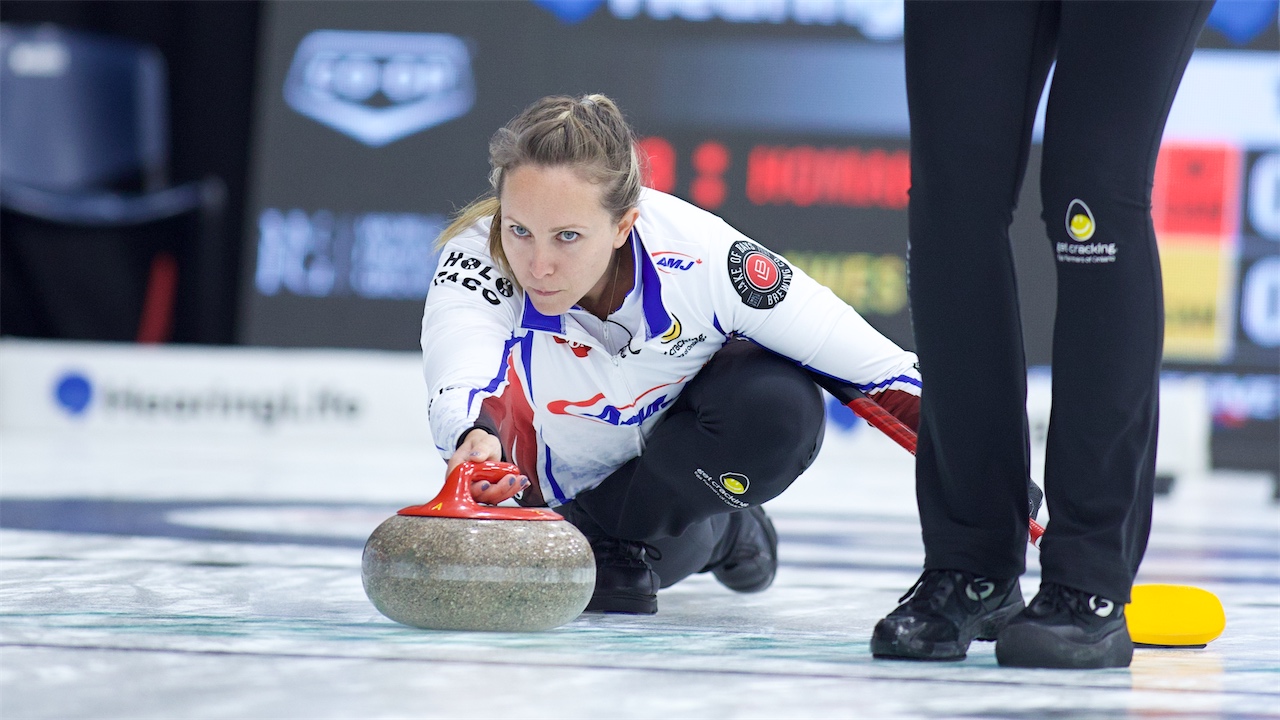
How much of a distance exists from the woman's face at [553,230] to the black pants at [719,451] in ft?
0.92

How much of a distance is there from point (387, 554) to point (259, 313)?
5.04m

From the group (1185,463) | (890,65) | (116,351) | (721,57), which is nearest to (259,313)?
(116,351)

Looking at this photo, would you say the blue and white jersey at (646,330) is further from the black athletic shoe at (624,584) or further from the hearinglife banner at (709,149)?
the hearinglife banner at (709,149)

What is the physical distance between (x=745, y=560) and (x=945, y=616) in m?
0.73

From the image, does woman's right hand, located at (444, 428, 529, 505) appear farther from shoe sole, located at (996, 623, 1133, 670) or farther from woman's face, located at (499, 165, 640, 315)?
shoe sole, located at (996, 623, 1133, 670)

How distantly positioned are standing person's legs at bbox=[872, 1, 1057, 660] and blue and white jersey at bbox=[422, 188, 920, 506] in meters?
0.25

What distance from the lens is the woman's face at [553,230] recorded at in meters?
1.78

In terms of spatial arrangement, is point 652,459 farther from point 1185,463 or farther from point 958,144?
point 1185,463

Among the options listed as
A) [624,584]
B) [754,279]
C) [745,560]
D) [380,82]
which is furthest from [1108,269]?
[380,82]

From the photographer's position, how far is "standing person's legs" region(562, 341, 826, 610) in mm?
1973

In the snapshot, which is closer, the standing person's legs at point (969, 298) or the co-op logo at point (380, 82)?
the standing person's legs at point (969, 298)

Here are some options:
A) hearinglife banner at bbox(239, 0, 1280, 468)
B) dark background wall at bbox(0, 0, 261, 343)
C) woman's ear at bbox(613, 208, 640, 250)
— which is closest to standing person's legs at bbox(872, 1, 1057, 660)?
woman's ear at bbox(613, 208, 640, 250)

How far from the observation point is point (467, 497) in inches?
64.2

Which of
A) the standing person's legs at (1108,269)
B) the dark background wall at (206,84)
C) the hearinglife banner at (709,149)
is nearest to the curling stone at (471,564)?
the standing person's legs at (1108,269)
